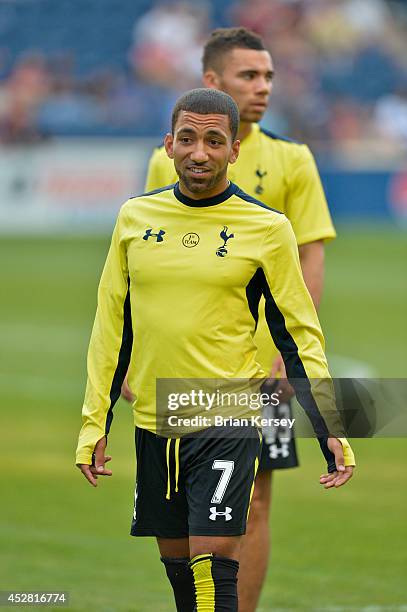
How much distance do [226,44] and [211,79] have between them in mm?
173

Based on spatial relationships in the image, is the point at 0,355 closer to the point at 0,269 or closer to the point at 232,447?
the point at 0,269

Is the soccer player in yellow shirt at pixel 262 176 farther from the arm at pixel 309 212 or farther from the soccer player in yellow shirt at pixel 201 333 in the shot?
the soccer player in yellow shirt at pixel 201 333

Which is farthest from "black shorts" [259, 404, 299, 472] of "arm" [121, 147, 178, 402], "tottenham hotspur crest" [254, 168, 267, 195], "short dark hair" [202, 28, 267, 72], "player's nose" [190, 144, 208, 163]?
"player's nose" [190, 144, 208, 163]

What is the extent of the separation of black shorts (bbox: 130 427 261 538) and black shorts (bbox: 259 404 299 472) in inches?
47.3

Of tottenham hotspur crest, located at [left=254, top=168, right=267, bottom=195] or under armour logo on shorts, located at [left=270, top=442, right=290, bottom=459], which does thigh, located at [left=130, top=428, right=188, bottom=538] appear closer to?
under armour logo on shorts, located at [left=270, top=442, right=290, bottom=459]

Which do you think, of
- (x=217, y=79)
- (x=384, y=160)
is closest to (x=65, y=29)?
(x=384, y=160)


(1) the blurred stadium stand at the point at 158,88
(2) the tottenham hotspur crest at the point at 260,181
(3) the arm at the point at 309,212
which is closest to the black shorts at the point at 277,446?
(3) the arm at the point at 309,212

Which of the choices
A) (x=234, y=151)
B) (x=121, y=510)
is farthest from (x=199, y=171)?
(x=121, y=510)

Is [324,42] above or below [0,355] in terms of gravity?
above

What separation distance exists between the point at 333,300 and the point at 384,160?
1331cm

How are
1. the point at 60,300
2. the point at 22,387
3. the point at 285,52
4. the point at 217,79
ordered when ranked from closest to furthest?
1. the point at 217,79
2. the point at 22,387
3. the point at 60,300
4. the point at 285,52

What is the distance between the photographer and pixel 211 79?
5.96m

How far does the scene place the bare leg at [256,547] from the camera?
573cm

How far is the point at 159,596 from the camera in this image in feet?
20.7
